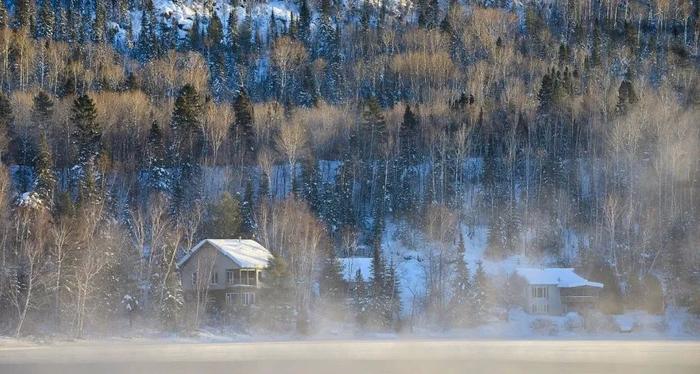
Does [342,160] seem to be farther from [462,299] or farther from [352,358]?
[352,358]

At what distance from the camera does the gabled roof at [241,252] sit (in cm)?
5138

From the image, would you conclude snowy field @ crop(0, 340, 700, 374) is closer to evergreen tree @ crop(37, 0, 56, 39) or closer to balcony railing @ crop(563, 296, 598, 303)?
balcony railing @ crop(563, 296, 598, 303)

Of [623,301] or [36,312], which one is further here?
[623,301]

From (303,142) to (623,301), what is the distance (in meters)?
32.8

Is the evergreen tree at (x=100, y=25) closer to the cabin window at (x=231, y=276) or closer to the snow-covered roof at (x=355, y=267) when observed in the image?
the cabin window at (x=231, y=276)

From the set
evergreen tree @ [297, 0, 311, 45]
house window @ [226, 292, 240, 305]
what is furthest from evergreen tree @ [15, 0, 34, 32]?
house window @ [226, 292, 240, 305]

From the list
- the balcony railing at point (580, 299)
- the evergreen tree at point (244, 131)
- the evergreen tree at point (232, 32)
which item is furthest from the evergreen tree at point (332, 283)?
the evergreen tree at point (232, 32)

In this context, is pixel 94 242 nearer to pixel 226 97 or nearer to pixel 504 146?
pixel 504 146

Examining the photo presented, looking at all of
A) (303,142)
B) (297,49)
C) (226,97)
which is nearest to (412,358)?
(303,142)

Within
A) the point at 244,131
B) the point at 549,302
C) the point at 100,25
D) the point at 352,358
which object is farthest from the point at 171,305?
the point at 100,25

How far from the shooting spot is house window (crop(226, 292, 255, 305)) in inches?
2037

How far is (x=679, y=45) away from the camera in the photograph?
106 meters

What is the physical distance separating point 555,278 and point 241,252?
23196mm

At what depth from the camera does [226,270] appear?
172 ft
